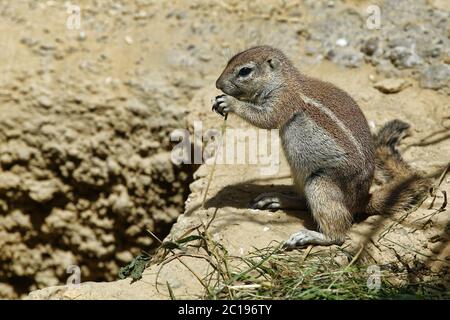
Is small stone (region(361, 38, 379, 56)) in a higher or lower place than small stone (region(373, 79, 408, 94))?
higher

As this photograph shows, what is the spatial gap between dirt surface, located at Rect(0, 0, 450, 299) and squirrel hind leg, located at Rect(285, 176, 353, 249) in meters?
1.37

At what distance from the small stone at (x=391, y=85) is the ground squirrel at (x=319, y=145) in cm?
89

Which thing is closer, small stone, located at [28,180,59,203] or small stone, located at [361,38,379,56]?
small stone, located at [361,38,379,56]

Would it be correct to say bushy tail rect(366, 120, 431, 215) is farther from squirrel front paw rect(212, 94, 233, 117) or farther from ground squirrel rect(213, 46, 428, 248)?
squirrel front paw rect(212, 94, 233, 117)

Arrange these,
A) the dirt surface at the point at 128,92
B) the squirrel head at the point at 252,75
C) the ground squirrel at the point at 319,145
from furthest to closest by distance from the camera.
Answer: the dirt surface at the point at 128,92 → the squirrel head at the point at 252,75 → the ground squirrel at the point at 319,145

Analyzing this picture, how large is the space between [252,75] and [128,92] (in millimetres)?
1762

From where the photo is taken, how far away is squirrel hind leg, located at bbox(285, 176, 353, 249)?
3.92 m

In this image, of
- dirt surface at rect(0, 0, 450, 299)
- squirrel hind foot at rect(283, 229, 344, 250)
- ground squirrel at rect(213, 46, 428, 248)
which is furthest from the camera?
dirt surface at rect(0, 0, 450, 299)

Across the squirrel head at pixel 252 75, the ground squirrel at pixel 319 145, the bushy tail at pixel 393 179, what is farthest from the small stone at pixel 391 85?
the squirrel head at pixel 252 75

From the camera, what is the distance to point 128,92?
5688mm

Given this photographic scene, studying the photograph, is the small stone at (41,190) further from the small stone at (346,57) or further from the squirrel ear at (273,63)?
the small stone at (346,57)

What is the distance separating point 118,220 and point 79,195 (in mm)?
455

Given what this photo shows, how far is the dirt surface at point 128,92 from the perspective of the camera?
5562mm

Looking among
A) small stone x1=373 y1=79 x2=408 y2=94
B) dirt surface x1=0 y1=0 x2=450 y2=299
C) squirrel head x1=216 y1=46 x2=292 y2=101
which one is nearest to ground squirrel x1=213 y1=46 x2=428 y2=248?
squirrel head x1=216 y1=46 x2=292 y2=101
